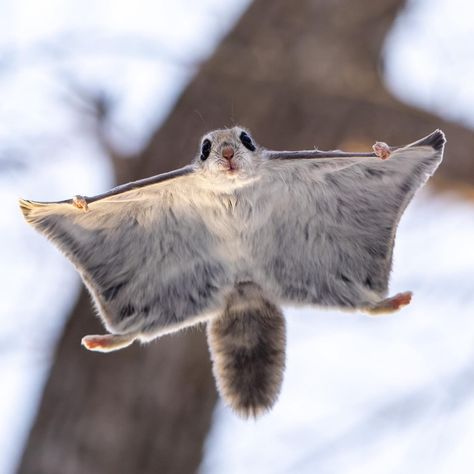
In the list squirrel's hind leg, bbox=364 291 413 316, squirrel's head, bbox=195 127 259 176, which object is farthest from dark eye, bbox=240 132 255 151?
squirrel's hind leg, bbox=364 291 413 316

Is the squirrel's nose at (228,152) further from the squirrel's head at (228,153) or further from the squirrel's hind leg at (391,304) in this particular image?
the squirrel's hind leg at (391,304)

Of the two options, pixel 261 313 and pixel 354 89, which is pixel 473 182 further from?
pixel 261 313

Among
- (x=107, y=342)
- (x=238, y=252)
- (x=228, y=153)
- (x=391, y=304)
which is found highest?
(x=228, y=153)

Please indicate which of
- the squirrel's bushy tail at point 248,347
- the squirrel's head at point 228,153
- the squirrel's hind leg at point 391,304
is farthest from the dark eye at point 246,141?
the squirrel's hind leg at point 391,304

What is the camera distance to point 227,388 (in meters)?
2.59

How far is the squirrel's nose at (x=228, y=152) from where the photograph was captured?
2.52 m

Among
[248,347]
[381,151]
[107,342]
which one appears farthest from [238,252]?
[381,151]

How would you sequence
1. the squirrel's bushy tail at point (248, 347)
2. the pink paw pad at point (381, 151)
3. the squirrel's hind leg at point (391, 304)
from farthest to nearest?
the squirrel's bushy tail at point (248, 347)
the squirrel's hind leg at point (391, 304)
the pink paw pad at point (381, 151)

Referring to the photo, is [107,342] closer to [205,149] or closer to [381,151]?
[205,149]

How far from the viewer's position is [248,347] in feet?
8.65

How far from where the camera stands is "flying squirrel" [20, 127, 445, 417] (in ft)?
8.27

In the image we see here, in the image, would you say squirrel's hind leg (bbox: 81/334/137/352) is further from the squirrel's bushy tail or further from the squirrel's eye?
the squirrel's eye

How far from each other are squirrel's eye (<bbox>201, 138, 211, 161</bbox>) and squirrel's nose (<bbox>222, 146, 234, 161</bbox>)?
0.17 ft

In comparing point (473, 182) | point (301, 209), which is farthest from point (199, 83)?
point (301, 209)
